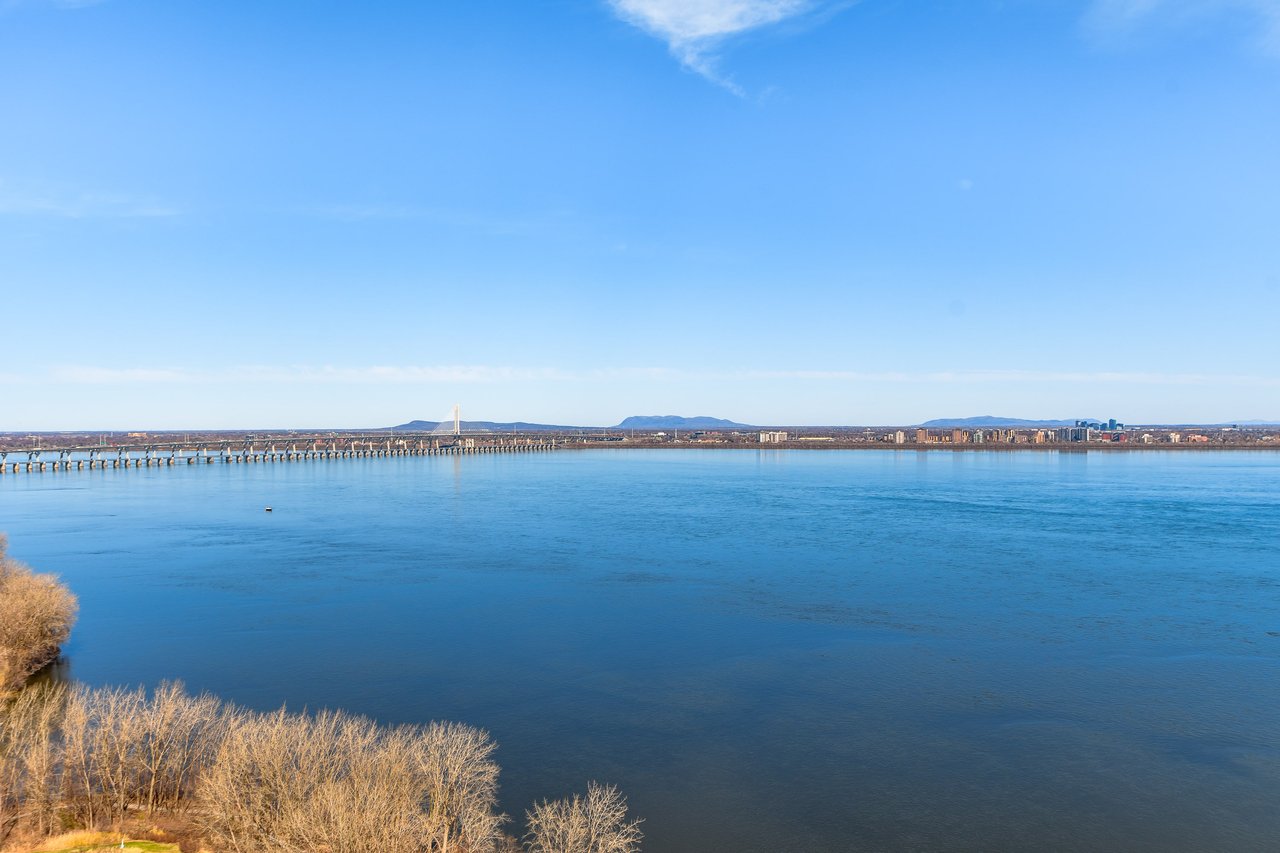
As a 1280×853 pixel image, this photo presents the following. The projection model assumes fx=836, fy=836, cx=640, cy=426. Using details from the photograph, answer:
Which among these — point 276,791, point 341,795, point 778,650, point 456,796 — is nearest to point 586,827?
point 456,796

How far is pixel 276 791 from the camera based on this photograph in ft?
36.1

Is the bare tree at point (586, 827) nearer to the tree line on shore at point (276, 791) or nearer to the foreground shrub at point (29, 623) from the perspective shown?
the tree line on shore at point (276, 791)

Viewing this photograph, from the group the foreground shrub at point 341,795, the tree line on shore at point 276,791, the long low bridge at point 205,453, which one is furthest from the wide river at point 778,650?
the long low bridge at point 205,453

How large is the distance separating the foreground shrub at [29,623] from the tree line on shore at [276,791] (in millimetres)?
5868

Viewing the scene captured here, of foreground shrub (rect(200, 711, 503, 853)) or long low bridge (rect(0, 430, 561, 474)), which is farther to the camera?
long low bridge (rect(0, 430, 561, 474))

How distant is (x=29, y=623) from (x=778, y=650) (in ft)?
59.3

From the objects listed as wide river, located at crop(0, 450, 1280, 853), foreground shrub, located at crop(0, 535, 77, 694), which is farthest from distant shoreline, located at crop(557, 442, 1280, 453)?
foreground shrub, located at crop(0, 535, 77, 694)

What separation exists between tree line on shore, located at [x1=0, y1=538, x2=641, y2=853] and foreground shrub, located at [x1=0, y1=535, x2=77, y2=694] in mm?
5868

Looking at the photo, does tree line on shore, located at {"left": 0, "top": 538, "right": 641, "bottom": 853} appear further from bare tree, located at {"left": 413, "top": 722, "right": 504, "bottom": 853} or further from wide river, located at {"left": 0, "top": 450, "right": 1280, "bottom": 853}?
wide river, located at {"left": 0, "top": 450, "right": 1280, "bottom": 853}

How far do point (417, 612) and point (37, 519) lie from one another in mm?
34776

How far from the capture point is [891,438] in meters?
174

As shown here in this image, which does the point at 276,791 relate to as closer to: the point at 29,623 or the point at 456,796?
the point at 456,796

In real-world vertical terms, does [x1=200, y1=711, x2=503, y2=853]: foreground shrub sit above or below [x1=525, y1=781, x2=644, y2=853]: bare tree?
above

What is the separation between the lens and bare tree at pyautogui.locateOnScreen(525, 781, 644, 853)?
10609 millimetres
